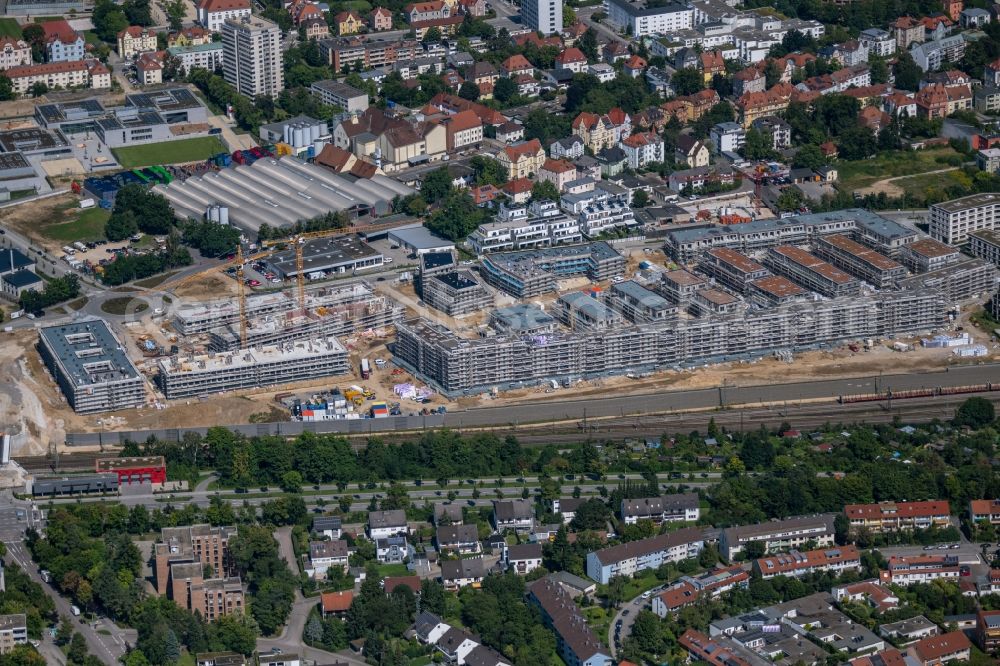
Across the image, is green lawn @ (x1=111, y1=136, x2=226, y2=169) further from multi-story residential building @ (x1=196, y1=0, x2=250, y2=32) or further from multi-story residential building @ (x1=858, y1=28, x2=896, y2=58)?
multi-story residential building @ (x1=858, y1=28, x2=896, y2=58)

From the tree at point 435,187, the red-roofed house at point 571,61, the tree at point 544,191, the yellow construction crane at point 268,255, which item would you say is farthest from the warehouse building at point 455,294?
the red-roofed house at point 571,61

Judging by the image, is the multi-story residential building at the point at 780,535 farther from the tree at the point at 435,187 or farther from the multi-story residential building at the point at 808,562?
the tree at the point at 435,187

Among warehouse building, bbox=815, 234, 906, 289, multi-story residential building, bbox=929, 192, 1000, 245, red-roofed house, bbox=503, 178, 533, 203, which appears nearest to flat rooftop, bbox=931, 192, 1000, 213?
multi-story residential building, bbox=929, 192, 1000, 245

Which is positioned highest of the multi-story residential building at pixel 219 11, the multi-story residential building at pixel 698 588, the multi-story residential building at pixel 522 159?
the multi-story residential building at pixel 219 11

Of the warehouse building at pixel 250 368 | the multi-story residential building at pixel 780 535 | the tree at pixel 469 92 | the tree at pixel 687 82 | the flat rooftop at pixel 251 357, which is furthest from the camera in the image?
the tree at pixel 687 82

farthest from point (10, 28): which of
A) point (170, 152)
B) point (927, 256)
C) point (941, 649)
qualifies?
point (941, 649)

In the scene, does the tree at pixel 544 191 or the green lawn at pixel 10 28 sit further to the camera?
the green lawn at pixel 10 28

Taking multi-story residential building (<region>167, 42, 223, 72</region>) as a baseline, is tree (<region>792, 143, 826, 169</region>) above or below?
below

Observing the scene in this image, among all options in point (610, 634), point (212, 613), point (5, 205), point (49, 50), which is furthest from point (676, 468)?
point (49, 50)
